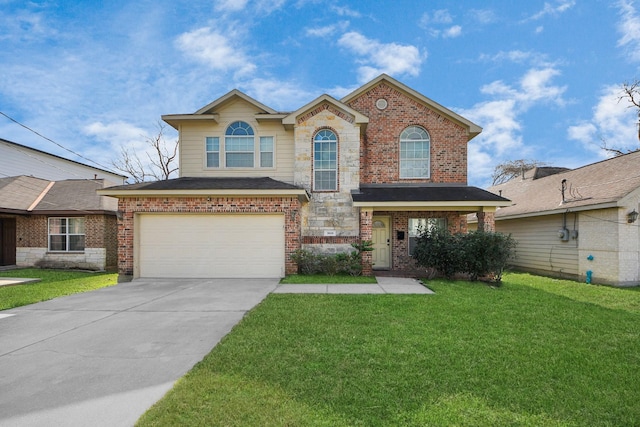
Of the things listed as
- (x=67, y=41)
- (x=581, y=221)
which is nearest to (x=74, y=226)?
(x=67, y=41)

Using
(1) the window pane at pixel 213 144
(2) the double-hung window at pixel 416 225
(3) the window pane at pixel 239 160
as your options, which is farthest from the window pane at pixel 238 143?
(2) the double-hung window at pixel 416 225

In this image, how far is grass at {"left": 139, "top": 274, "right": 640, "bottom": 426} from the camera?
289 centimetres

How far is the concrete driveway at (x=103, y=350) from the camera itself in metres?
3.09

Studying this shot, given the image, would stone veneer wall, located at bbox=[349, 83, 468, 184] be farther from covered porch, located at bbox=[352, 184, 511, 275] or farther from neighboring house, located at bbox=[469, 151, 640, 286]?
neighboring house, located at bbox=[469, 151, 640, 286]

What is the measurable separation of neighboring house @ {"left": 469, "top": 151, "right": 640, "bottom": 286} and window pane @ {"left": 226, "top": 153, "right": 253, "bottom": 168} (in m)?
11.7

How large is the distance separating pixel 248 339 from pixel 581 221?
41.2 ft

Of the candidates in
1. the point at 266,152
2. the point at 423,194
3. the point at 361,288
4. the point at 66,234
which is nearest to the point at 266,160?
the point at 266,152

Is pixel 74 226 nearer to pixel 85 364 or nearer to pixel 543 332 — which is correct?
pixel 85 364

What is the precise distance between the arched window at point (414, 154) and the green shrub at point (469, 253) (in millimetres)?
3278

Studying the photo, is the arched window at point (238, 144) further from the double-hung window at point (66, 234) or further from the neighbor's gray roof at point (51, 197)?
the double-hung window at point (66, 234)

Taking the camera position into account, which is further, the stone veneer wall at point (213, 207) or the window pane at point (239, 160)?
the window pane at point (239, 160)

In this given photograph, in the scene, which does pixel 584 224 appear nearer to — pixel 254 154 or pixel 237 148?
pixel 254 154

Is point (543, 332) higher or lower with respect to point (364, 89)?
lower

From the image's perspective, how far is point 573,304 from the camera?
24.1 ft
